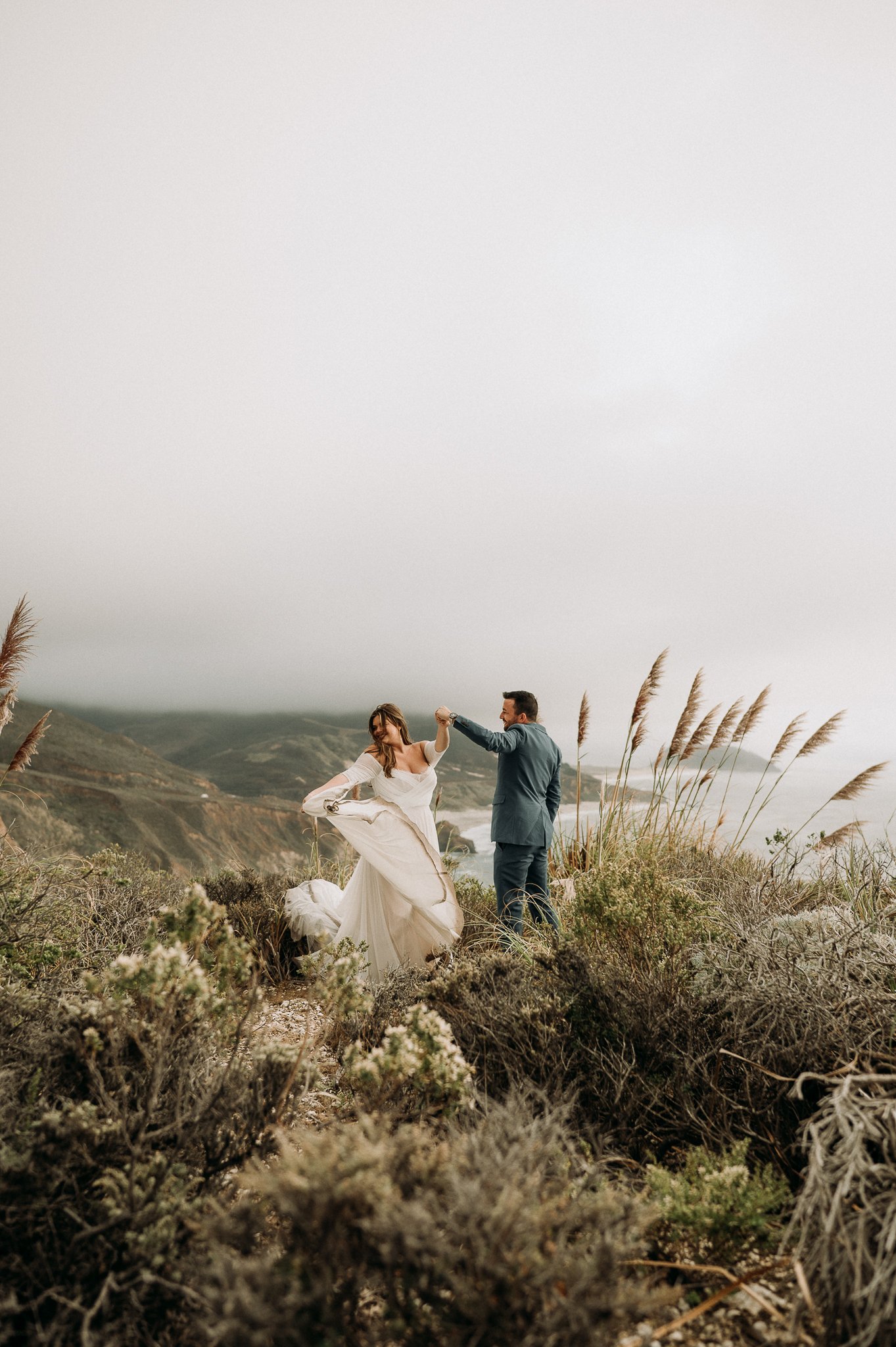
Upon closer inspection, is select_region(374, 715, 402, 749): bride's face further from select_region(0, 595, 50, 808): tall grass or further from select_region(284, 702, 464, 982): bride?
select_region(0, 595, 50, 808): tall grass

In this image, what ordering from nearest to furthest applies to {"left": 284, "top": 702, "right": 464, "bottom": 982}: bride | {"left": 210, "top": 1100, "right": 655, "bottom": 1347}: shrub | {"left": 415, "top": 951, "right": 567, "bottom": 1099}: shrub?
{"left": 210, "top": 1100, "right": 655, "bottom": 1347}: shrub, {"left": 415, "top": 951, "right": 567, "bottom": 1099}: shrub, {"left": 284, "top": 702, "right": 464, "bottom": 982}: bride

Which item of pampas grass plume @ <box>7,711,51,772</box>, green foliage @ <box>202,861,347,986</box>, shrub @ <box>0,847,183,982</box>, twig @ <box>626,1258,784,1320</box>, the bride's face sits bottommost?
green foliage @ <box>202,861,347,986</box>

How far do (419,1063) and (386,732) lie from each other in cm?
385

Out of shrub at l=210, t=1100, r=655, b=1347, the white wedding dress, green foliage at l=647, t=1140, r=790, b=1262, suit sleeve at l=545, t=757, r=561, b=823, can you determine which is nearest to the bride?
the white wedding dress

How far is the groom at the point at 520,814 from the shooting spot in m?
6.20

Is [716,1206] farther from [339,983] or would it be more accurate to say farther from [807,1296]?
[339,983]

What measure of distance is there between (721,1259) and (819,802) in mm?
5726

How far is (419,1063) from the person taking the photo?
6.78ft

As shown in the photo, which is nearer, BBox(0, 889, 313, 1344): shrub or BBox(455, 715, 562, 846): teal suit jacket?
BBox(0, 889, 313, 1344): shrub

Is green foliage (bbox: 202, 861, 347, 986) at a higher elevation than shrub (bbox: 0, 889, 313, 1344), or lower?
lower

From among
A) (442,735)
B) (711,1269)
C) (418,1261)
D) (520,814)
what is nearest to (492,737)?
(442,735)

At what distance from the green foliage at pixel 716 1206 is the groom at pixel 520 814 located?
3.94 metres

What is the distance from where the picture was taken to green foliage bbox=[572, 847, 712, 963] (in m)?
3.68

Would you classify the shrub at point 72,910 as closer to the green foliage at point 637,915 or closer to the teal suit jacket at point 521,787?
the green foliage at point 637,915
